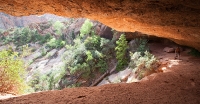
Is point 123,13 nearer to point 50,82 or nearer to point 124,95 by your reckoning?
point 124,95

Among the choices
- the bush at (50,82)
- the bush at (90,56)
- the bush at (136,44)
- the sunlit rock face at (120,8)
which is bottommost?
the bush at (50,82)

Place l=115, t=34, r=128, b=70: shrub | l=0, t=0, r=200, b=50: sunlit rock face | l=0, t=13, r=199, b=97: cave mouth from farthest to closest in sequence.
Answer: l=115, t=34, r=128, b=70: shrub, l=0, t=13, r=199, b=97: cave mouth, l=0, t=0, r=200, b=50: sunlit rock face

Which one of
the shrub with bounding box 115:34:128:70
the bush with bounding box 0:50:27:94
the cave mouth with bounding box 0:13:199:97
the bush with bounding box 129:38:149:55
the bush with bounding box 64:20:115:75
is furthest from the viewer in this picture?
the bush with bounding box 64:20:115:75

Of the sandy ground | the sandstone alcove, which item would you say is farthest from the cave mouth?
the sandstone alcove

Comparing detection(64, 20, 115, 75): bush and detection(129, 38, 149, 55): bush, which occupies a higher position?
detection(129, 38, 149, 55): bush

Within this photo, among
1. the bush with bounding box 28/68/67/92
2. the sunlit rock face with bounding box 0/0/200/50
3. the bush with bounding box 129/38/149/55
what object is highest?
the sunlit rock face with bounding box 0/0/200/50

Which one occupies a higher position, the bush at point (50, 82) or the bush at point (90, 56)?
the bush at point (90, 56)

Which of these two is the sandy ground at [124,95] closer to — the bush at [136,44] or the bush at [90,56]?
the bush at [136,44]

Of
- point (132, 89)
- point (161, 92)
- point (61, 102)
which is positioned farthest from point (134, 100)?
point (61, 102)

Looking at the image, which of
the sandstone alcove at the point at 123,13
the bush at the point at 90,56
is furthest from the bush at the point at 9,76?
the bush at the point at 90,56

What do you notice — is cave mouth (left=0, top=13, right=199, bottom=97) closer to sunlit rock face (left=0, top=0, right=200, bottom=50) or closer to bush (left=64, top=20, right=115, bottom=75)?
bush (left=64, top=20, right=115, bottom=75)

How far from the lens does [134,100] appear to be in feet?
10.1

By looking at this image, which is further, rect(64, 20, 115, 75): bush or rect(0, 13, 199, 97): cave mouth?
rect(64, 20, 115, 75): bush

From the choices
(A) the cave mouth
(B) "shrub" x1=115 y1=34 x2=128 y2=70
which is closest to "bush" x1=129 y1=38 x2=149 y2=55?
(A) the cave mouth
